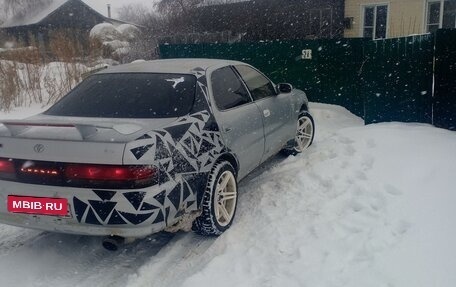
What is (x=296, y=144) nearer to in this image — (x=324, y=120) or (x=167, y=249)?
(x=324, y=120)

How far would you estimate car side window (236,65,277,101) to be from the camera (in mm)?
4785

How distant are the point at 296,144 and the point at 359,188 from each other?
6.08ft

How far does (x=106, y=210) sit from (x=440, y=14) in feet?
50.2

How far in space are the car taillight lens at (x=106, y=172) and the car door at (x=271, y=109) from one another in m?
2.07

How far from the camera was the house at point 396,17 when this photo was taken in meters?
14.8

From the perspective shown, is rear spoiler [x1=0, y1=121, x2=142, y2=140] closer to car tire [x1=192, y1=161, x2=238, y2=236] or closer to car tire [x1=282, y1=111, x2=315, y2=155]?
car tire [x1=192, y1=161, x2=238, y2=236]

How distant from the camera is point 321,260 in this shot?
3.10 m

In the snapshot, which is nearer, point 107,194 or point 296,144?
point 107,194

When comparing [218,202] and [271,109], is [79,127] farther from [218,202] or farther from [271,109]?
[271,109]

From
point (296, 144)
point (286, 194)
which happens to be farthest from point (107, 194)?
point (296, 144)

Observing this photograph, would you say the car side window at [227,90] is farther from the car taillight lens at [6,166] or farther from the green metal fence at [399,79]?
the green metal fence at [399,79]

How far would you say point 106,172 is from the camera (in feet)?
9.36

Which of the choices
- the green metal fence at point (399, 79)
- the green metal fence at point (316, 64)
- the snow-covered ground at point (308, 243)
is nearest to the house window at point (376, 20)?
the green metal fence at point (316, 64)

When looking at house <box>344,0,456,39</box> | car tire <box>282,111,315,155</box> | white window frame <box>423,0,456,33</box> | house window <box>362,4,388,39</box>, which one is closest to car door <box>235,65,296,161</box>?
car tire <box>282,111,315,155</box>
